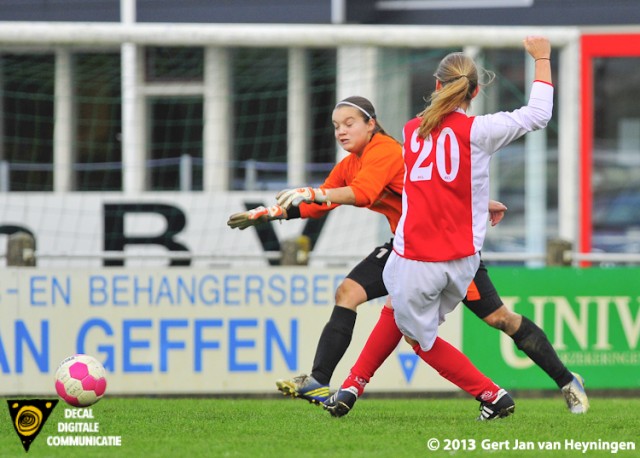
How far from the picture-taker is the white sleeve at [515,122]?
6086 mm

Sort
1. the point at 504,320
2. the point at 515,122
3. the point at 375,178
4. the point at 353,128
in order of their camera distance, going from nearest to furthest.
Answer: the point at 515,122, the point at 375,178, the point at 353,128, the point at 504,320

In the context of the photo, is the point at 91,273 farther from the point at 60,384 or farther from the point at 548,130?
the point at 548,130

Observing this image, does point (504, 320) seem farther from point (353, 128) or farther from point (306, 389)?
point (353, 128)

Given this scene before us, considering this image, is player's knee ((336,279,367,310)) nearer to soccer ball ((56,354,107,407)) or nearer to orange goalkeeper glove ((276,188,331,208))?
orange goalkeeper glove ((276,188,331,208))

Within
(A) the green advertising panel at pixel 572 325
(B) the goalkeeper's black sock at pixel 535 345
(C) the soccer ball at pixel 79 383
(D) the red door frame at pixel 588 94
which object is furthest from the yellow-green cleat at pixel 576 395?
(D) the red door frame at pixel 588 94

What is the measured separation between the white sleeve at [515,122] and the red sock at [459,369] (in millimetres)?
1085

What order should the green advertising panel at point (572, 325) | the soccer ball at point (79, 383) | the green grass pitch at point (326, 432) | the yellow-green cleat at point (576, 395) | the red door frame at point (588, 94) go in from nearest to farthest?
the green grass pitch at point (326, 432)
the soccer ball at point (79, 383)
the yellow-green cleat at point (576, 395)
the green advertising panel at point (572, 325)
the red door frame at point (588, 94)

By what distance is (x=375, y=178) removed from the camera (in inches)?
255

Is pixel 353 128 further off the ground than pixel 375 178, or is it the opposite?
pixel 353 128

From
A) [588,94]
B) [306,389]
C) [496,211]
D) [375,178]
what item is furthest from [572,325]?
[375,178]

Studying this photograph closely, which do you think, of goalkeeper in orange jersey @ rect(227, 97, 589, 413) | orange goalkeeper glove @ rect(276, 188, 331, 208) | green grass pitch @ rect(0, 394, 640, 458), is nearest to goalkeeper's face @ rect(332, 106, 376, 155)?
goalkeeper in orange jersey @ rect(227, 97, 589, 413)

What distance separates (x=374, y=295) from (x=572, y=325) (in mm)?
3553

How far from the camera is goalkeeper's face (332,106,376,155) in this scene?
6727 millimetres

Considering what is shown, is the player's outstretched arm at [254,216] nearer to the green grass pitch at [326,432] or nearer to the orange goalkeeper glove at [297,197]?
the orange goalkeeper glove at [297,197]
